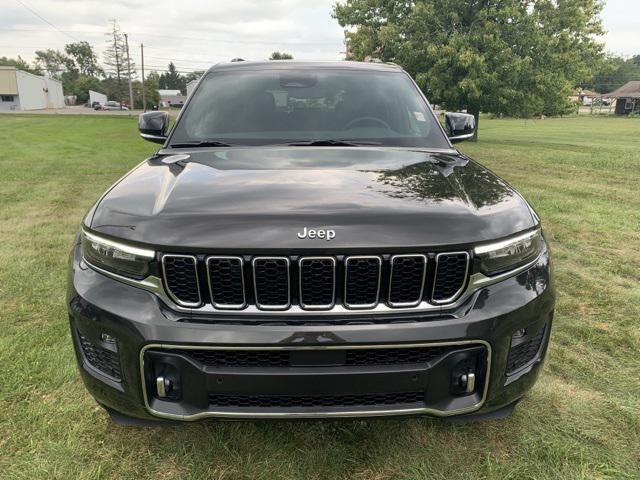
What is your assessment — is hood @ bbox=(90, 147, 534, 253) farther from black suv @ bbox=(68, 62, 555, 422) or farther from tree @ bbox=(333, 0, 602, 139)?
tree @ bbox=(333, 0, 602, 139)

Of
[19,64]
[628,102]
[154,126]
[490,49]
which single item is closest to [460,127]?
[154,126]

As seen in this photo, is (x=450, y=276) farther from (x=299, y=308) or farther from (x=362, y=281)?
(x=299, y=308)

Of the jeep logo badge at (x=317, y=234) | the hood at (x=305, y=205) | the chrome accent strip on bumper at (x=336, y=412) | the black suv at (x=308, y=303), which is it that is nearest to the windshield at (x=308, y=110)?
the hood at (x=305, y=205)

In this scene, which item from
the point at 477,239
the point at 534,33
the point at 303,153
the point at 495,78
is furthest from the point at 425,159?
the point at 534,33

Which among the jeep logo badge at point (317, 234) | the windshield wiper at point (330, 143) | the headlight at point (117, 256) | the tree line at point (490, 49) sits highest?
the tree line at point (490, 49)

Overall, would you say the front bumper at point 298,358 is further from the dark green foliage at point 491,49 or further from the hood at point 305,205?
the dark green foliage at point 491,49

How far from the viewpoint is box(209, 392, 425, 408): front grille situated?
1.88 m

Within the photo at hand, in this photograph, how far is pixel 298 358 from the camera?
1.83 metres

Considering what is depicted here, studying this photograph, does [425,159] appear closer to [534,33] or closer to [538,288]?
[538,288]

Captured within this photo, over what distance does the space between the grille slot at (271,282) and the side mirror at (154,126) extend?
2.03 m

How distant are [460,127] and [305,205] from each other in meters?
2.02

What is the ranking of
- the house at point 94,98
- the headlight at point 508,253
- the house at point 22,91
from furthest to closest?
the house at point 94,98, the house at point 22,91, the headlight at point 508,253

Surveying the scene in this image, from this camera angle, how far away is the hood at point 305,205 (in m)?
1.86

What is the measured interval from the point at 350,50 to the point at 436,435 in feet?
84.0
